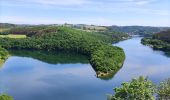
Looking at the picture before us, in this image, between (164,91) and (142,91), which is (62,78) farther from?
(164,91)

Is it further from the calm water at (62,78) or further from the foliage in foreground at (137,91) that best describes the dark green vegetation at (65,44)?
the foliage in foreground at (137,91)

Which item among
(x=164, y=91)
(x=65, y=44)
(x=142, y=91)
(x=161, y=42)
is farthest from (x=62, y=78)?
(x=161, y=42)

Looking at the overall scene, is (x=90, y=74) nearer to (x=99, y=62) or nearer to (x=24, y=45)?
(x=99, y=62)

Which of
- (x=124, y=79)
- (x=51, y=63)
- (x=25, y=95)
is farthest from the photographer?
(x=51, y=63)

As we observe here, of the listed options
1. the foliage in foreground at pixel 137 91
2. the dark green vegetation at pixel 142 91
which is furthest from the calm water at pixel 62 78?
the dark green vegetation at pixel 142 91

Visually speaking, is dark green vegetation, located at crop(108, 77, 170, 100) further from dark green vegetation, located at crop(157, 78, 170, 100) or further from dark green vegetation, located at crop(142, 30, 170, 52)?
dark green vegetation, located at crop(142, 30, 170, 52)

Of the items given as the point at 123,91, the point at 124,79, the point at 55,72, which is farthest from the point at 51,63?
the point at 123,91
